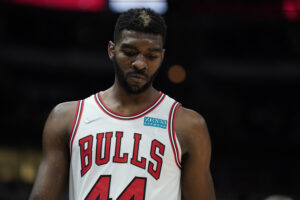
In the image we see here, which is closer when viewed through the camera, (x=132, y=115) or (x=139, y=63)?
(x=139, y=63)

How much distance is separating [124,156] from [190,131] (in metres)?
0.48

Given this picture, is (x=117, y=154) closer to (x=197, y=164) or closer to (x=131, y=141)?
(x=131, y=141)

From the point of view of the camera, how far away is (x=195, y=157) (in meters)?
3.44

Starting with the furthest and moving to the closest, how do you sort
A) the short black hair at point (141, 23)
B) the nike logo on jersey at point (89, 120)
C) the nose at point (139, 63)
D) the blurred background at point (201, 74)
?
1. the blurred background at point (201, 74)
2. the nike logo on jersey at point (89, 120)
3. the short black hair at point (141, 23)
4. the nose at point (139, 63)

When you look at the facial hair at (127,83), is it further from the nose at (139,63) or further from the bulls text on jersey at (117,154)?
the bulls text on jersey at (117,154)

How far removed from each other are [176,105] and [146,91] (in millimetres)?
237

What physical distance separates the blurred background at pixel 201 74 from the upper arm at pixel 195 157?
1432cm

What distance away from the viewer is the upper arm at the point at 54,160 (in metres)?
3.42

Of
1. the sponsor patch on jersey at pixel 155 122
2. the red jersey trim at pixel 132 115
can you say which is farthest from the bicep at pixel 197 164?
the red jersey trim at pixel 132 115

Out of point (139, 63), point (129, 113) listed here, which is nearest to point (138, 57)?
point (139, 63)

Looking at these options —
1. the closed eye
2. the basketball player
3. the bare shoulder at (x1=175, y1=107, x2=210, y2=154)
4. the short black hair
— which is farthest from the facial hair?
the bare shoulder at (x1=175, y1=107, x2=210, y2=154)

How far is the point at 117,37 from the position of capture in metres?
3.47

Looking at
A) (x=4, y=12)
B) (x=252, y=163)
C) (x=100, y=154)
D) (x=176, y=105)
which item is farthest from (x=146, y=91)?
(x=4, y=12)

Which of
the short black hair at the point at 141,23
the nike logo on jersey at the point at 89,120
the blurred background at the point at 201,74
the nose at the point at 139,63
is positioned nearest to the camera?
the nose at the point at 139,63
